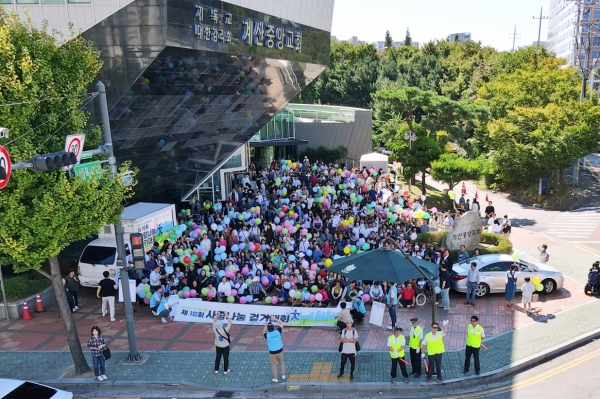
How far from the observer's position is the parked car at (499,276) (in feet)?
56.0

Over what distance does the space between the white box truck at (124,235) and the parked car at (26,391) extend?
20.9 feet

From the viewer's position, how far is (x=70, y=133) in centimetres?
1159

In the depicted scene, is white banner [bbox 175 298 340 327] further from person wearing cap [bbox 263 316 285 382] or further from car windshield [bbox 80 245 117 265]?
car windshield [bbox 80 245 117 265]

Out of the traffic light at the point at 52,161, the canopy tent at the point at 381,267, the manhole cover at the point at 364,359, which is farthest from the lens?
the canopy tent at the point at 381,267

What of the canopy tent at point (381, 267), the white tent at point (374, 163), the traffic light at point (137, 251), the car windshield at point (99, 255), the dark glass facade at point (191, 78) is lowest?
the car windshield at point (99, 255)

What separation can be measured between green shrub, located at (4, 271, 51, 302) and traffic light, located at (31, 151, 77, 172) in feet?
27.9

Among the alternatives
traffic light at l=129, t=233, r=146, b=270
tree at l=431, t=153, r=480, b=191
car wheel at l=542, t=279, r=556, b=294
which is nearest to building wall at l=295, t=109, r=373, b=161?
tree at l=431, t=153, r=480, b=191

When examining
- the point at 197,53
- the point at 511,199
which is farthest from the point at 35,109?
the point at 511,199

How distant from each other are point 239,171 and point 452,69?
119 ft

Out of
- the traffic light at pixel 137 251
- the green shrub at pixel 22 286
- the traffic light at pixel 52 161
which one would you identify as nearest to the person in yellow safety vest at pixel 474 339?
the traffic light at pixel 137 251

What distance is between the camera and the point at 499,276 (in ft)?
56.1

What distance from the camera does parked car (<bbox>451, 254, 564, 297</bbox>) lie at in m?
17.1

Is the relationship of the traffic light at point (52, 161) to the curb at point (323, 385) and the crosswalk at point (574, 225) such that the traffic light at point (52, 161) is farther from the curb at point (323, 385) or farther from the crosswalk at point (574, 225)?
the crosswalk at point (574, 225)

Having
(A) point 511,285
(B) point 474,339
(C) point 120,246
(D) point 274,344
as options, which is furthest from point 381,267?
(C) point 120,246
